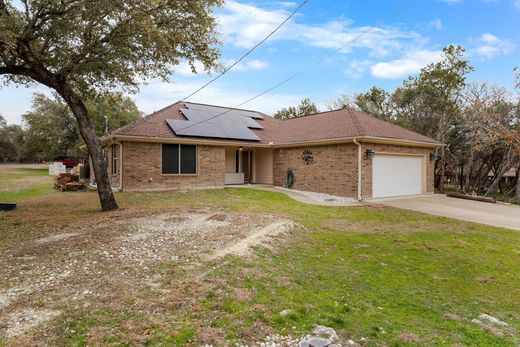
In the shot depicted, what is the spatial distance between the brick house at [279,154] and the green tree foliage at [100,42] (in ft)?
14.1

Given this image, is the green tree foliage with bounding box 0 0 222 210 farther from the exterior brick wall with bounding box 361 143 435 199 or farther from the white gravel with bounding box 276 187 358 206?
the exterior brick wall with bounding box 361 143 435 199

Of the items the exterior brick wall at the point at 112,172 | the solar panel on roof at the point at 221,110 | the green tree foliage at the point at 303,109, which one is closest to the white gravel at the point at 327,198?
the solar panel on roof at the point at 221,110

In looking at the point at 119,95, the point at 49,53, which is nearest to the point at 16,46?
the point at 49,53

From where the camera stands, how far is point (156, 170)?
48.4ft

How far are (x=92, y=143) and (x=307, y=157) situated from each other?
32.1 ft

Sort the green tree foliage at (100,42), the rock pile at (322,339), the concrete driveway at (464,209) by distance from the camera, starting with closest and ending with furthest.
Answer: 1. the rock pile at (322,339)
2. the green tree foliage at (100,42)
3. the concrete driveway at (464,209)

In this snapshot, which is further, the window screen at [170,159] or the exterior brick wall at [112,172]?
the window screen at [170,159]

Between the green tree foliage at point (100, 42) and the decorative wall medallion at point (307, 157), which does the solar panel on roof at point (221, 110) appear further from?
the green tree foliage at point (100, 42)

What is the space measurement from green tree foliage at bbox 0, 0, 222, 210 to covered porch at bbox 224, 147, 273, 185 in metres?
8.58

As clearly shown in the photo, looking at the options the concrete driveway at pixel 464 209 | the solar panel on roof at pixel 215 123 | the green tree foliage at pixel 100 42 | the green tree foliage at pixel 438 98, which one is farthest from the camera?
the green tree foliage at pixel 438 98

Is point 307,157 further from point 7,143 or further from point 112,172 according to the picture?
point 7,143

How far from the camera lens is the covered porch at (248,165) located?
18.6 meters

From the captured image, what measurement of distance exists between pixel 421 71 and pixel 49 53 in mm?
21848

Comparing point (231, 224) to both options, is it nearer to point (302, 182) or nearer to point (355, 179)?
point (355, 179)
